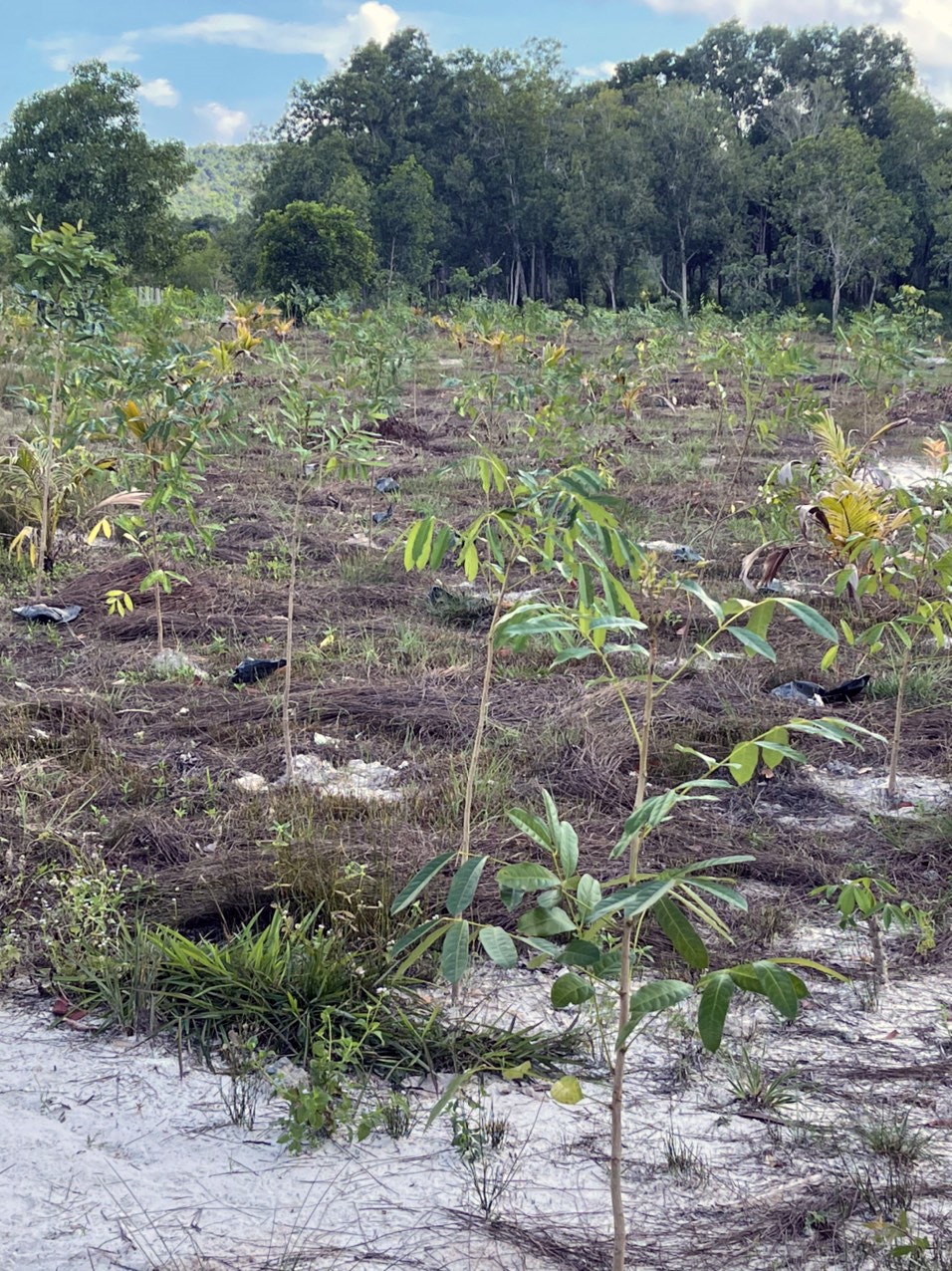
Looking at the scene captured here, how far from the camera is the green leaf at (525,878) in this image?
1428 mm

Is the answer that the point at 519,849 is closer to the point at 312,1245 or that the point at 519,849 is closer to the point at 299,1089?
the point at 299,1089

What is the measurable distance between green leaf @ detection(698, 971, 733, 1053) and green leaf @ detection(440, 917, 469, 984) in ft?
1.08

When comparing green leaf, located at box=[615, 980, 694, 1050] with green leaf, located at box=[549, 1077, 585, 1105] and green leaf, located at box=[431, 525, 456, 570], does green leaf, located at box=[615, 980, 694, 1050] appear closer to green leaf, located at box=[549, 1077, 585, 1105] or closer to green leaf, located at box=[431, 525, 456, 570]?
green leaf, located at box=[549, 1077, 585, 1105]

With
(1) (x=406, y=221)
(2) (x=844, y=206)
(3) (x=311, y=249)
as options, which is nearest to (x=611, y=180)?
(1) (x=406, y=221)

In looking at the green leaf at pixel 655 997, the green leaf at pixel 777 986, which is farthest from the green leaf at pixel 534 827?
the green leaf at pixel 777 986

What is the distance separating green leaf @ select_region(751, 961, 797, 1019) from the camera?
122 cm

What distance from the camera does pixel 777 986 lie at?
48.7 inches

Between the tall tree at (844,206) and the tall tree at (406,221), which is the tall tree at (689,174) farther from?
the tall tree at (406,221)

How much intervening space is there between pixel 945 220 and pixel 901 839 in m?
34.8

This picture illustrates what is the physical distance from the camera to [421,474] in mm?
8289

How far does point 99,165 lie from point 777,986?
3437 cm

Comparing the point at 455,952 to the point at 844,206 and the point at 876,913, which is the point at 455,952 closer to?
the point at 876,913

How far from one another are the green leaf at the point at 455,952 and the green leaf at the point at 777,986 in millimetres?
379

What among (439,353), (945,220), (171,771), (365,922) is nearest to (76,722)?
(171,771)
